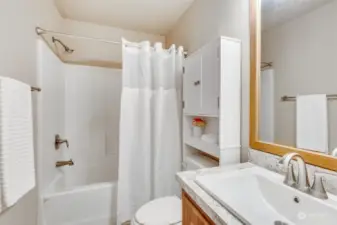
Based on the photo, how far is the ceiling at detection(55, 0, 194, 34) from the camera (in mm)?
1966

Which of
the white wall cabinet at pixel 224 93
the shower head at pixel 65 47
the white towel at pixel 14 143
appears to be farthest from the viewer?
the shower head at pixel 65 47

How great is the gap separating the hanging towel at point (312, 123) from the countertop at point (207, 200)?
39 cm

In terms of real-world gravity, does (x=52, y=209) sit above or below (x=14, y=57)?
below

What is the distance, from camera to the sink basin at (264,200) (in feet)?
2.19

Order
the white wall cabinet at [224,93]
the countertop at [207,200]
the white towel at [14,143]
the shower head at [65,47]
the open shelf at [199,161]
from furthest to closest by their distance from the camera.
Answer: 1. the shower head at [65,47]
2. the open shelf at [199,161]
3. the white wall cabinet at [224,93]
4. the white towel at [14,143]
5. the countertop at [207,200]

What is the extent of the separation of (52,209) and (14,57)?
3.95 feet

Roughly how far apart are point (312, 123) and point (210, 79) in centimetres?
66

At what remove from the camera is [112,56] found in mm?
2574

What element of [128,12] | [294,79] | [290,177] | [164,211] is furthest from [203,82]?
[128,12]

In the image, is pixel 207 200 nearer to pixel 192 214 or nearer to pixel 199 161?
pixel 192 214

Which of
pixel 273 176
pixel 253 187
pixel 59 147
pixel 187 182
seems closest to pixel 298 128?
pixel 273 176

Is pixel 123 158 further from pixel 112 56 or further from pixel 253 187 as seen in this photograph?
pixel 112 56

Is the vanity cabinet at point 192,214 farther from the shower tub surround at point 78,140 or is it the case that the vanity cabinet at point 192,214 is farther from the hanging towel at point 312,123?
the shower tub surround at point 78,140

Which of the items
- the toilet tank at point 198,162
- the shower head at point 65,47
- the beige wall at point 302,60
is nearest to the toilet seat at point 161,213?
the toilet tank at point 198,162
